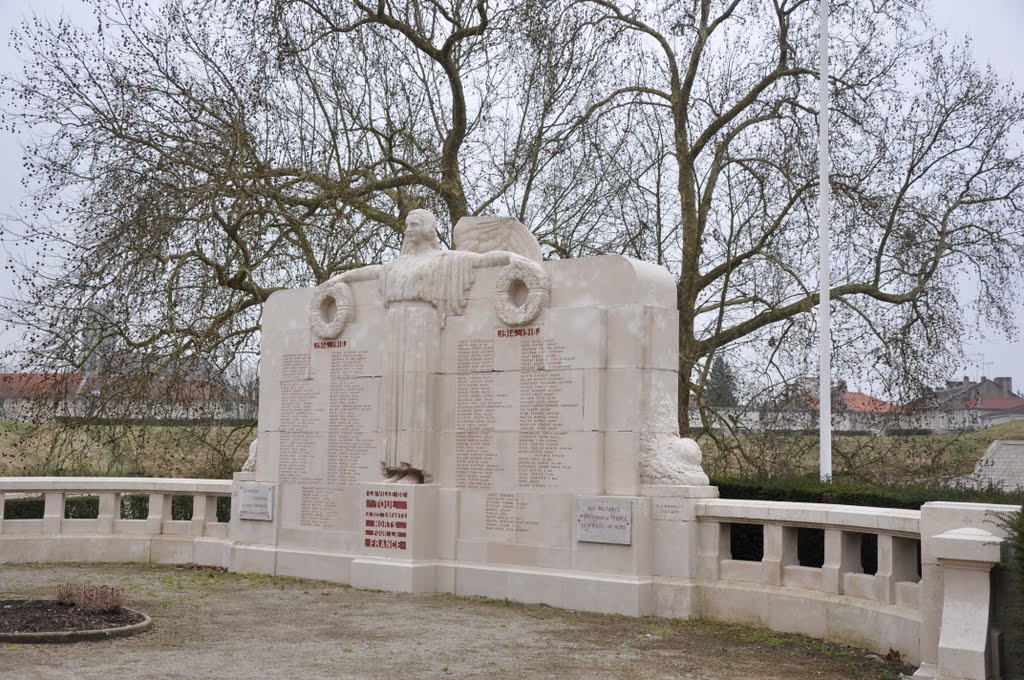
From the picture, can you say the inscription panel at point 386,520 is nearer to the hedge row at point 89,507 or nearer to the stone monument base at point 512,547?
the stone monument base at point 512,547

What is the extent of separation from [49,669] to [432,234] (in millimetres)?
6866

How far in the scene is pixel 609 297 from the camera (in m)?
11.4

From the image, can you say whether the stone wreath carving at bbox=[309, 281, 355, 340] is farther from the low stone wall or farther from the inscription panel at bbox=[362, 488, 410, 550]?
the low stone wall

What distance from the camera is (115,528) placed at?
588 inches

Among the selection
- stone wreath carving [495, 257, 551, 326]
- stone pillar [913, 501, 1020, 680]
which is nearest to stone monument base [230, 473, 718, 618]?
stone wreath carving [495, 257, 551, 326]

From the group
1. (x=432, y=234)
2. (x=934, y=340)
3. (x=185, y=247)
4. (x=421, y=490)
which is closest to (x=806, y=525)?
(x=421, y=490)

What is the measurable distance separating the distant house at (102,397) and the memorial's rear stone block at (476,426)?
9.80 feet

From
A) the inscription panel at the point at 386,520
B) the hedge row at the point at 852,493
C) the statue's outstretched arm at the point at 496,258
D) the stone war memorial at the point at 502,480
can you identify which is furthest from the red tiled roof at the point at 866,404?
the inscription panel at the point at 386,520

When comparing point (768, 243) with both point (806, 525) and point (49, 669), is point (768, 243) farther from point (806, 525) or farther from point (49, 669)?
point (49, 669)

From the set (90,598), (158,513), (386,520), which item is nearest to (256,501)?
(158,513)

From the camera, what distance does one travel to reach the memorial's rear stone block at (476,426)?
36.3ft

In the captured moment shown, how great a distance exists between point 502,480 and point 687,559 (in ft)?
7.51

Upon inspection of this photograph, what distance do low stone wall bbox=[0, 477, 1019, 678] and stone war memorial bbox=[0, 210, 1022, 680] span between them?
2cm

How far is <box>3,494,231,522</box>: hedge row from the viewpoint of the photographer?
52.0 feet
